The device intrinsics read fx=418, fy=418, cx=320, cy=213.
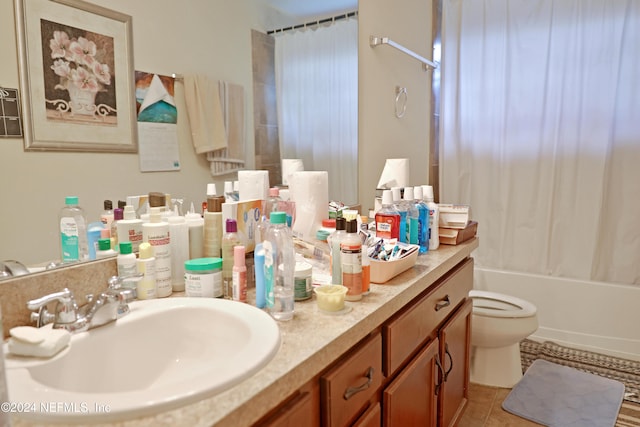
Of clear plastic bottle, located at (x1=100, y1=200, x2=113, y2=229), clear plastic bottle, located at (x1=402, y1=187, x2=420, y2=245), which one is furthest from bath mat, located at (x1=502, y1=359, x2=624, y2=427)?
clear plastic bottle, located at (x1=100, y1=200, x2=113, y2=229)

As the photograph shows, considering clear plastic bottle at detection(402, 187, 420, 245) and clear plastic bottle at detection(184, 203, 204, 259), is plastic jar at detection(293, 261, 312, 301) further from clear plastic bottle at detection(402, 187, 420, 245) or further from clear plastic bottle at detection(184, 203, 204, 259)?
clear plastic bottle at detection(402, 187, 420, 245)

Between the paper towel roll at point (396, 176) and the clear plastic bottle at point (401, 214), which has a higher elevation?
the paper towel roll at point (396, 176)

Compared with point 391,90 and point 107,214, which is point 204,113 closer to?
point 107,214

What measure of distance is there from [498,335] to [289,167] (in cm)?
137

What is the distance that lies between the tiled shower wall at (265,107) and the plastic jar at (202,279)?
1.75 feet

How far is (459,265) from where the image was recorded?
66.7 inches

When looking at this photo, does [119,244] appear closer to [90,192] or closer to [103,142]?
[90,192]

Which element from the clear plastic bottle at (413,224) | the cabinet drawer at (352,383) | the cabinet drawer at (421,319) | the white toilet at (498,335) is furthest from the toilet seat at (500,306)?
the cabinet drawer at (352,383)

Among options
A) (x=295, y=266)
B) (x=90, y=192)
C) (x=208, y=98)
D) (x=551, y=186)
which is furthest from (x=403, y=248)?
(x=551, y=186)

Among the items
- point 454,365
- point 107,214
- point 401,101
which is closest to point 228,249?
point 107,214

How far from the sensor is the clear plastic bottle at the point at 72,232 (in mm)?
965

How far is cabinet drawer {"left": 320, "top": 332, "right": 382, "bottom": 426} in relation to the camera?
0.84 m

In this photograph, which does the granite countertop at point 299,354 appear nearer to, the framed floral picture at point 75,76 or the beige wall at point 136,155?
the beige wall at point 136,155

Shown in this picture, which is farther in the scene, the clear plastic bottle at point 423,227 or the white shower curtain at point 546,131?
the white shower curtain at point 546,131
